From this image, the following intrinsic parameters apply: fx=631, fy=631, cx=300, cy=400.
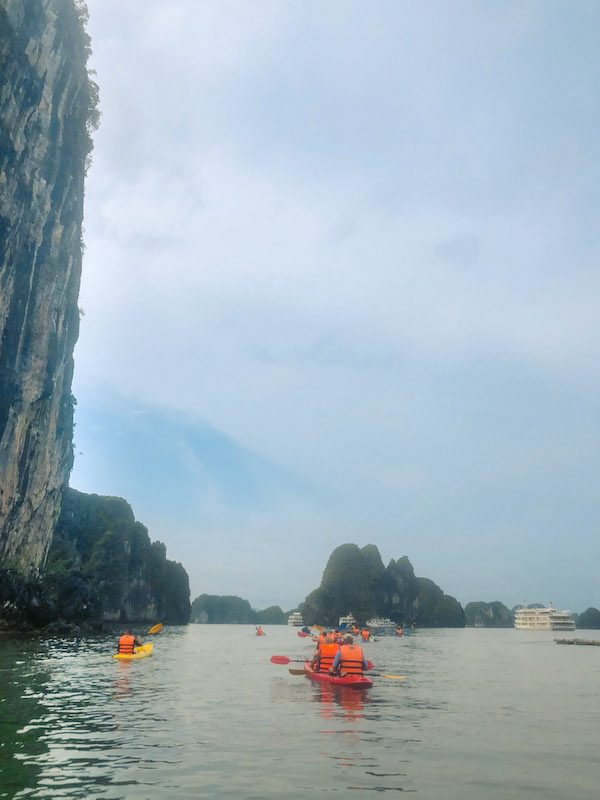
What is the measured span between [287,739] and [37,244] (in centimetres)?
4100

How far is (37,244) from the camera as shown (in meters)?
44.4

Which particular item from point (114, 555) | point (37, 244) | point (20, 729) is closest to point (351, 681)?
point (20, 729)

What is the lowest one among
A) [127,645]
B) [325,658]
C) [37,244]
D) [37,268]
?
[127,645]

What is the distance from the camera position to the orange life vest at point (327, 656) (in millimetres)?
22750

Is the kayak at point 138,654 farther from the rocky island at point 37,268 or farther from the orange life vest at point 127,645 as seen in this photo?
the rocky island at point 37,268

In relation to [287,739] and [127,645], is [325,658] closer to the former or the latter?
[287,739]

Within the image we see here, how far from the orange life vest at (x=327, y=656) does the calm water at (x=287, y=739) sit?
76 centimetres

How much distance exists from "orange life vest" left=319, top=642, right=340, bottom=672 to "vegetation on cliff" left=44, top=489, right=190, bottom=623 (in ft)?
269

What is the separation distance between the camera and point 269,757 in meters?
10.6

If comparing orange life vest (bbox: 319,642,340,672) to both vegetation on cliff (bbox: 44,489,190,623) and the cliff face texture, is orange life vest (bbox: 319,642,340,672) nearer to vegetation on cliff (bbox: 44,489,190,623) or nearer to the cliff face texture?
the cliff face texture

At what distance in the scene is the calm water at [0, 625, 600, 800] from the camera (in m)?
8.78

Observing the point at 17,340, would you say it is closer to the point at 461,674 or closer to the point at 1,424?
the point at 1,424

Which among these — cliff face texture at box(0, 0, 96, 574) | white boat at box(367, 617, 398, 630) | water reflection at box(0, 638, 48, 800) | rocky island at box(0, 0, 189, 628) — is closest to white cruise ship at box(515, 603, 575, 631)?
white boat at box(367, 617, 398, 630)

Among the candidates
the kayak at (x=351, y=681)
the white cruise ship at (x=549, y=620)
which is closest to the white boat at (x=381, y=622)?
the white cruise ship at (x=549, y=620)
